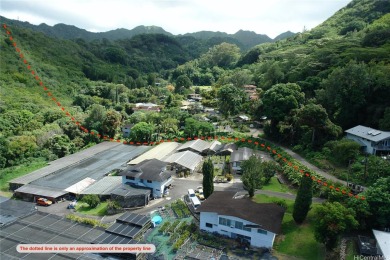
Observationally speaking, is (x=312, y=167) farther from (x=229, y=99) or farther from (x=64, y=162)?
(x=64, y=162)

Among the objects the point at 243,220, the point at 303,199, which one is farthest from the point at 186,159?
the point at 303,199

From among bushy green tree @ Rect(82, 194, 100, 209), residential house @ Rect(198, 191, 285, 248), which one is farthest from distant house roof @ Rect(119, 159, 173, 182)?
residential house @ Rect(198, 191, 285, 248)

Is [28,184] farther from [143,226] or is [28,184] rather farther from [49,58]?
[49,58]

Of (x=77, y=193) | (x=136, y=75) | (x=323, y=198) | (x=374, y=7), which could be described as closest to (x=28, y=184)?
(x=77, y=193)

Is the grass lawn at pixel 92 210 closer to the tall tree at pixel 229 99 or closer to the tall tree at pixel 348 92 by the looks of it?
the tall tree at pixel 229 99

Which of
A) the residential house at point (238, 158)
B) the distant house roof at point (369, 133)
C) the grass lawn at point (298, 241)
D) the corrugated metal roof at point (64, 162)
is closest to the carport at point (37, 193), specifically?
the corrugated metal roof at point (64, 162)
